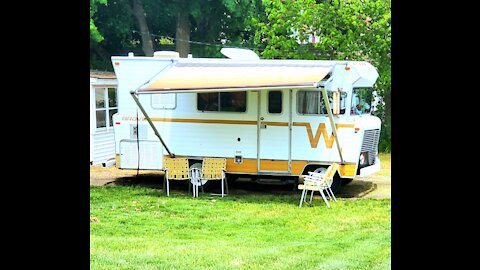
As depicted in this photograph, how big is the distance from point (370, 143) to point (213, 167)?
241 cm

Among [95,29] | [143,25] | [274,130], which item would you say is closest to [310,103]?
[274,130]

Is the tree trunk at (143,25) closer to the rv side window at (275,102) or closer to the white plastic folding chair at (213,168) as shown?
the white plastic folding chair at (213,168)

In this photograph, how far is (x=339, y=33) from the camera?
1511 centimetres

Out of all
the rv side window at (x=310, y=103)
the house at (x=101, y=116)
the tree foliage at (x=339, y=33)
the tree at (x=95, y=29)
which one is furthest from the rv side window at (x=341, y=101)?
the tree at (x=95, y=29)

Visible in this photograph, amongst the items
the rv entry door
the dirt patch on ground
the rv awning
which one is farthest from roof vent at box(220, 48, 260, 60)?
the dirt patch on ground

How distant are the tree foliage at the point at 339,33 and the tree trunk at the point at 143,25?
5.72 meters

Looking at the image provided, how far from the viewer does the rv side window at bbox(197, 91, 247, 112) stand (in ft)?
32.6

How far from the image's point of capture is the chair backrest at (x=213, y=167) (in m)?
9.95

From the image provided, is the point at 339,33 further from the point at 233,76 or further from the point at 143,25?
the point at 143,25

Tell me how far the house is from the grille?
15.8 ft

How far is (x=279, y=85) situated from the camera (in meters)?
8.99

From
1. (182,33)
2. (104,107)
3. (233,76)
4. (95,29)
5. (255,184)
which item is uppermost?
(182,33)
